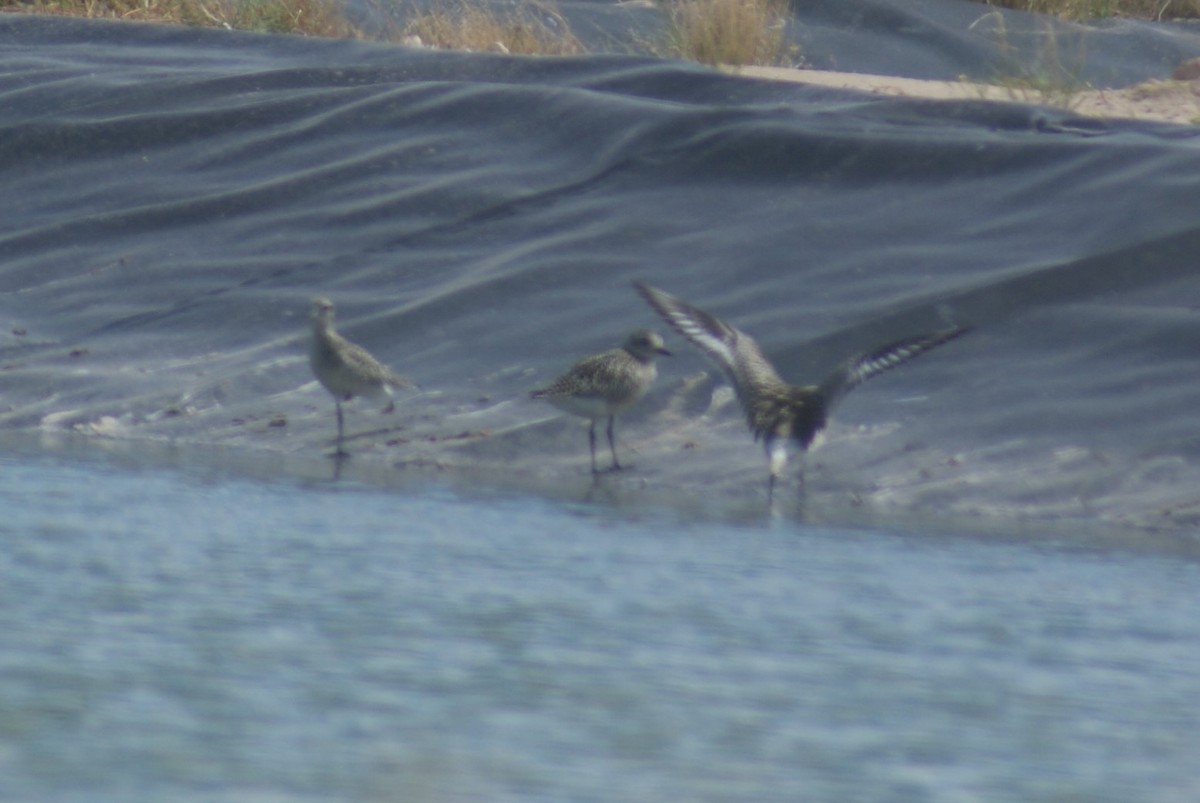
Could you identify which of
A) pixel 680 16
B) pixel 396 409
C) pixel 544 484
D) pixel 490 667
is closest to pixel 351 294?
pixel 396 409

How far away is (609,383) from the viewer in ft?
31.8

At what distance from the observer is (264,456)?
398 inches

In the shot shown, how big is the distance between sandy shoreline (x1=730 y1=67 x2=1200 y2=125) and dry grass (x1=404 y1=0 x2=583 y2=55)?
2.32m

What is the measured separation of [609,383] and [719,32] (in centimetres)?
982

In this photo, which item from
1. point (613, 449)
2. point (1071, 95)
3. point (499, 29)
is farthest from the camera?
point (499, 29)

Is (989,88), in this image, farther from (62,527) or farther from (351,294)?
(62,527)

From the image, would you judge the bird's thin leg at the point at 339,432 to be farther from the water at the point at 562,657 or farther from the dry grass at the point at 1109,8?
the dry grass at the point at 1109,8

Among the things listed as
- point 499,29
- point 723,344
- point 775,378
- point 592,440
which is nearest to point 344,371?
point 592,440

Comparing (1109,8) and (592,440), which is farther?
(1109,8)

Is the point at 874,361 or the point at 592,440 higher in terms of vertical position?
the point at 874,361

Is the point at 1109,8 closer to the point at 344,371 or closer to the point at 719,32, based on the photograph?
the point at 719,32

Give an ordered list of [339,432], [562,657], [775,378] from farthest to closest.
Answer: [339,432], [775,378], [562,657]

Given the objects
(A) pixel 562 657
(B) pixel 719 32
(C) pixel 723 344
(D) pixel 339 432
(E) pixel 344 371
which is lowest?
(D) pixel 339 432

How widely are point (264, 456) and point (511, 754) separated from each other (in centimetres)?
528
